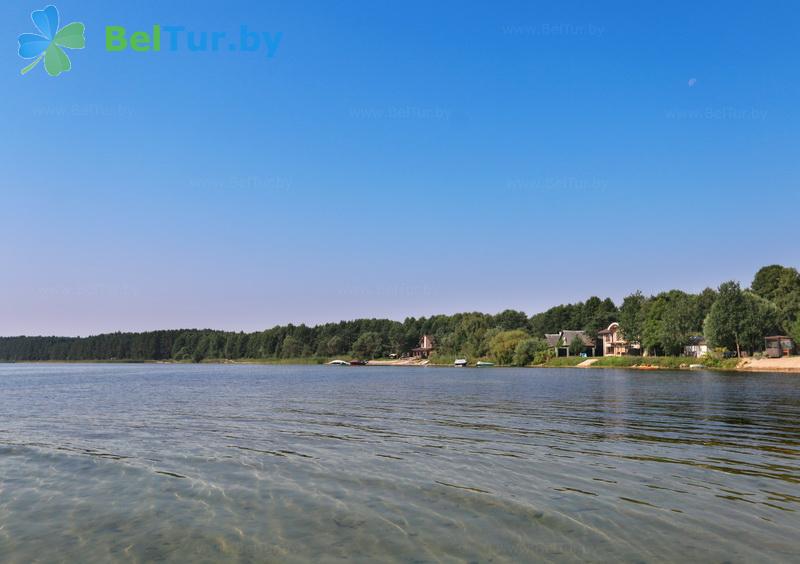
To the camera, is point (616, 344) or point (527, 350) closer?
point (527, 350)

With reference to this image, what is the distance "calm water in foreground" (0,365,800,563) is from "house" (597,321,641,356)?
461 ft

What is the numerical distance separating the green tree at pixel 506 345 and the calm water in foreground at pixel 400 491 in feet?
417

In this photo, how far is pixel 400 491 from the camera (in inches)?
529

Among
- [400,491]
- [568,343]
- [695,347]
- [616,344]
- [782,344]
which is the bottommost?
[400,491]

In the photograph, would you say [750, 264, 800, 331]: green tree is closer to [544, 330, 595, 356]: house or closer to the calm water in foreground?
[544, 330, 595, 356]: house

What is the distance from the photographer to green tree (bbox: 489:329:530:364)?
154m

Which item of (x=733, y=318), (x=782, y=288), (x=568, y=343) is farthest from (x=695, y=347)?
(x=733, y=318)

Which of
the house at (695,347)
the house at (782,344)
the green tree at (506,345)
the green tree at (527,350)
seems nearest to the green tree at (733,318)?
the house at (782,344)

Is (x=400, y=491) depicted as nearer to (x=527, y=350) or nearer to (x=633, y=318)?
Result: (x=527, y=350)

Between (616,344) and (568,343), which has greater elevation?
(568,343)

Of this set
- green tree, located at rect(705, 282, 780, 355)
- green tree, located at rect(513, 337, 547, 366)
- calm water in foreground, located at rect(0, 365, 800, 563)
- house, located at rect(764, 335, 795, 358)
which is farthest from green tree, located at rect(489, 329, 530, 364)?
calm water in foreground, located at rect(0, 365, 800, 563)

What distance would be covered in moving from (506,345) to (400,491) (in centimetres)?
14426

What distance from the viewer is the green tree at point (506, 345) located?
15375 centimetres

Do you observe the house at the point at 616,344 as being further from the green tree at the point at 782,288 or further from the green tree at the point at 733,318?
the green tree at the point at 733,318
